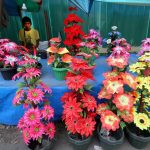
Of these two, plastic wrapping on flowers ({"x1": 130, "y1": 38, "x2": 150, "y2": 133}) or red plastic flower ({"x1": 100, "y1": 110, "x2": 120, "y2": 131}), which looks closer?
red plastic flower ({"x1": 100, "y1": 110, "x2": 120, "y2": 131})

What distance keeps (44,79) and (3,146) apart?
924 mm

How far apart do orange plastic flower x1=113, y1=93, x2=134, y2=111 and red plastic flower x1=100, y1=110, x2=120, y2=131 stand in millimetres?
109

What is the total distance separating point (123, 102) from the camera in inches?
61.9

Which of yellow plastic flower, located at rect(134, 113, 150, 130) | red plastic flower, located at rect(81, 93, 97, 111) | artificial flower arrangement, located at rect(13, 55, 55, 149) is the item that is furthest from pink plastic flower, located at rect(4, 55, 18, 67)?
yellow plastic flower, located at rect(134, 113, 150, 130)

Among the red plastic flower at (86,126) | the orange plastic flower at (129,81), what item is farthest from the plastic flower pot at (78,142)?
the orange plastic flower at (129,81)

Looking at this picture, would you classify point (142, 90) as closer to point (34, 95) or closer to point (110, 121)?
point (110, 121)

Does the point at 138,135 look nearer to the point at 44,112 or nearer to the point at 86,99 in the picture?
the point at 86,99

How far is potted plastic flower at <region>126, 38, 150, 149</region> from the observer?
5.69 ft

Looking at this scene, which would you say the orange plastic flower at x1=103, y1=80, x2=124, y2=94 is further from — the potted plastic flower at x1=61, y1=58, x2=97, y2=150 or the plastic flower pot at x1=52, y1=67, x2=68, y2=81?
the plastic flower pot at x1=52, y1=67, x2=68, y2=81

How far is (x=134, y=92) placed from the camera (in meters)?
1.84

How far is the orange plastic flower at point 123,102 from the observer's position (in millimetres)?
1563

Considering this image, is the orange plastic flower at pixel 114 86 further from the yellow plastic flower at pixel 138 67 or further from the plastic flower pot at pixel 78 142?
the plastic flower pot at pixel 78 142

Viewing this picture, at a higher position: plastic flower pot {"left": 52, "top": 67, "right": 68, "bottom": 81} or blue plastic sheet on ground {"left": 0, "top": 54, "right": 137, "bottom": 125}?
plastic flower pot {"left": 52, "top": 67, "right": 68, "bottom": 81}

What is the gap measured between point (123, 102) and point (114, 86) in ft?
0.54
